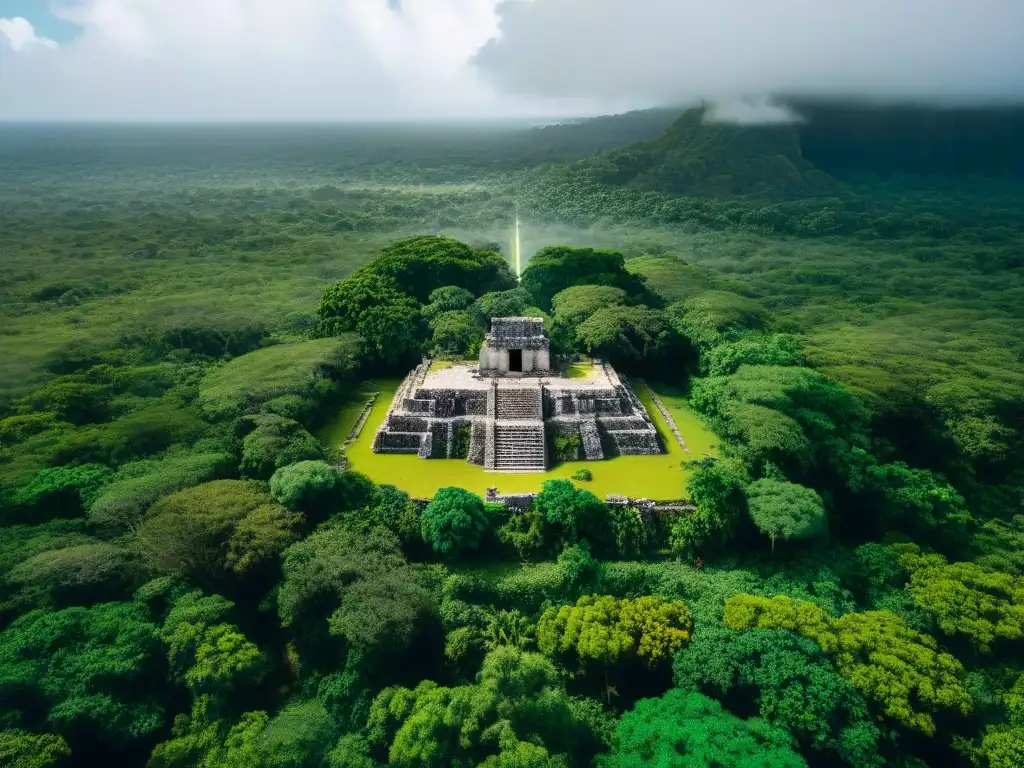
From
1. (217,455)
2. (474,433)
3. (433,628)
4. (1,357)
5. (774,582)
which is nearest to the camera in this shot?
(433,628)

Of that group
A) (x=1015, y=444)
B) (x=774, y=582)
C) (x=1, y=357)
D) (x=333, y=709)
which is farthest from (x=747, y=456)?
(x=1, y=357)

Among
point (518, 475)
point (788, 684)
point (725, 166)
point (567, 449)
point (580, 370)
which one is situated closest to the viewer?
point (788, 684)

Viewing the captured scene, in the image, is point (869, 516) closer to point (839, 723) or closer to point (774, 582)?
point (774, 582)

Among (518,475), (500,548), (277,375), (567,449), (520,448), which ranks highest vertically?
(277,375)

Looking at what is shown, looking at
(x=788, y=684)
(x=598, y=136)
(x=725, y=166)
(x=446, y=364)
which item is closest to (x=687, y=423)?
(x=446, y=364)

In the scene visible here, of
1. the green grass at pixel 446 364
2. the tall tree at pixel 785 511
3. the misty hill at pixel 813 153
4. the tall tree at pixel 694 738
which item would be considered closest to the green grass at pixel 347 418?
the green grass at pixel 446 364

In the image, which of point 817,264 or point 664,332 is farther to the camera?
point 817,264

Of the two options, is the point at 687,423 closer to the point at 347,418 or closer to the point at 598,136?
the point at 347,418
